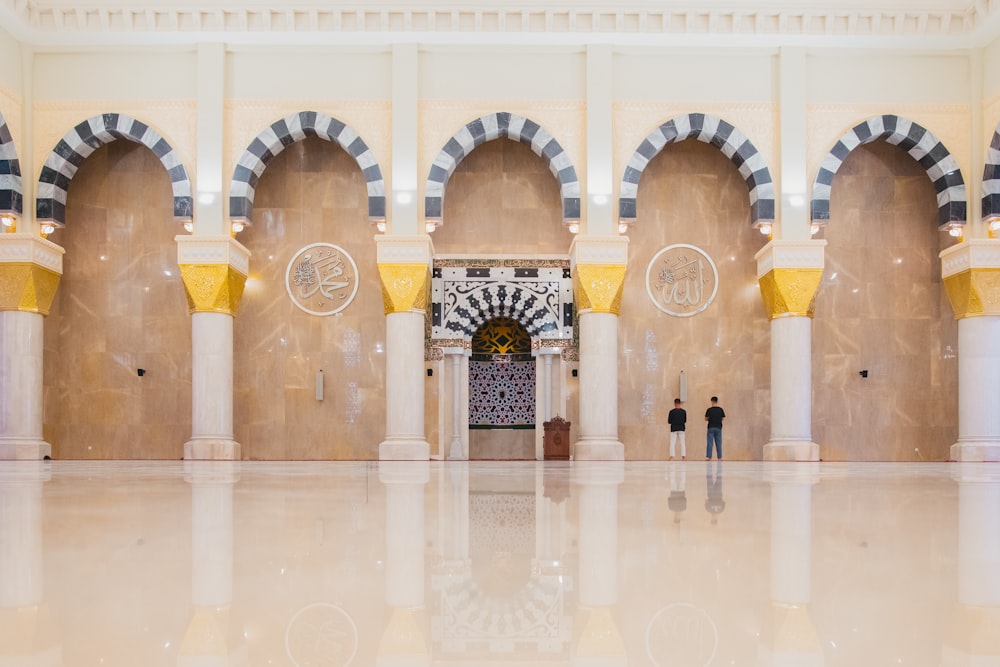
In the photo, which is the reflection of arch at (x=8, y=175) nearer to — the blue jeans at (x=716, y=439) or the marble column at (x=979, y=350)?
the blue jeans at (x=716, y=439)

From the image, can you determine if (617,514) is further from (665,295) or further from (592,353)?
(665,295)

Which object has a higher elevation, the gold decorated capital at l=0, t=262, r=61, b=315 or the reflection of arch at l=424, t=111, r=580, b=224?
the reflection of arch at l=424, t=111, r=580, b=224

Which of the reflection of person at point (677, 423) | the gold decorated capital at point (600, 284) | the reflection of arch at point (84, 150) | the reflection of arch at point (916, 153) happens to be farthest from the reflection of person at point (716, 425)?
the reflection of arch at point (84, 150)

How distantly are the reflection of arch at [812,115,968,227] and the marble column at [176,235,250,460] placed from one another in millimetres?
6050

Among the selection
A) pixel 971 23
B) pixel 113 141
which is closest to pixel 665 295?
pixel 971 23

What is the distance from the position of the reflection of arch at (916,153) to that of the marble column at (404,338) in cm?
408

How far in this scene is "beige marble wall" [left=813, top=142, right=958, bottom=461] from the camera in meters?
9.96

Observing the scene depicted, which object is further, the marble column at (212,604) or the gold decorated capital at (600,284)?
the gold decorated capital at (600,284)

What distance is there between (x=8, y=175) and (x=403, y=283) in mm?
4064

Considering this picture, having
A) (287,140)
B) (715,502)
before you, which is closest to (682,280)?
(287,140)

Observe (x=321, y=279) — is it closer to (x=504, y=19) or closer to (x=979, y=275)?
(x=504, y=19)

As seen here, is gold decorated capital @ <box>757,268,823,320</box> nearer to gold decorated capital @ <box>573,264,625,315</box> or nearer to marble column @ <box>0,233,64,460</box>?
gold decorated capital @ <box>573,264,625,315</box>

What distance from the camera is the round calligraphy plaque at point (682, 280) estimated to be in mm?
10148

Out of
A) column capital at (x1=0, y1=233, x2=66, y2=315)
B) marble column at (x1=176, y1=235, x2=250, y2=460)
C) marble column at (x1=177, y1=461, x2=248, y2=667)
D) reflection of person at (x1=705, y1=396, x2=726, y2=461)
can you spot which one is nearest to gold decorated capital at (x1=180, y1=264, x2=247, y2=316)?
marble column at (x1=176, y1=235, x2=250, y2=460)
